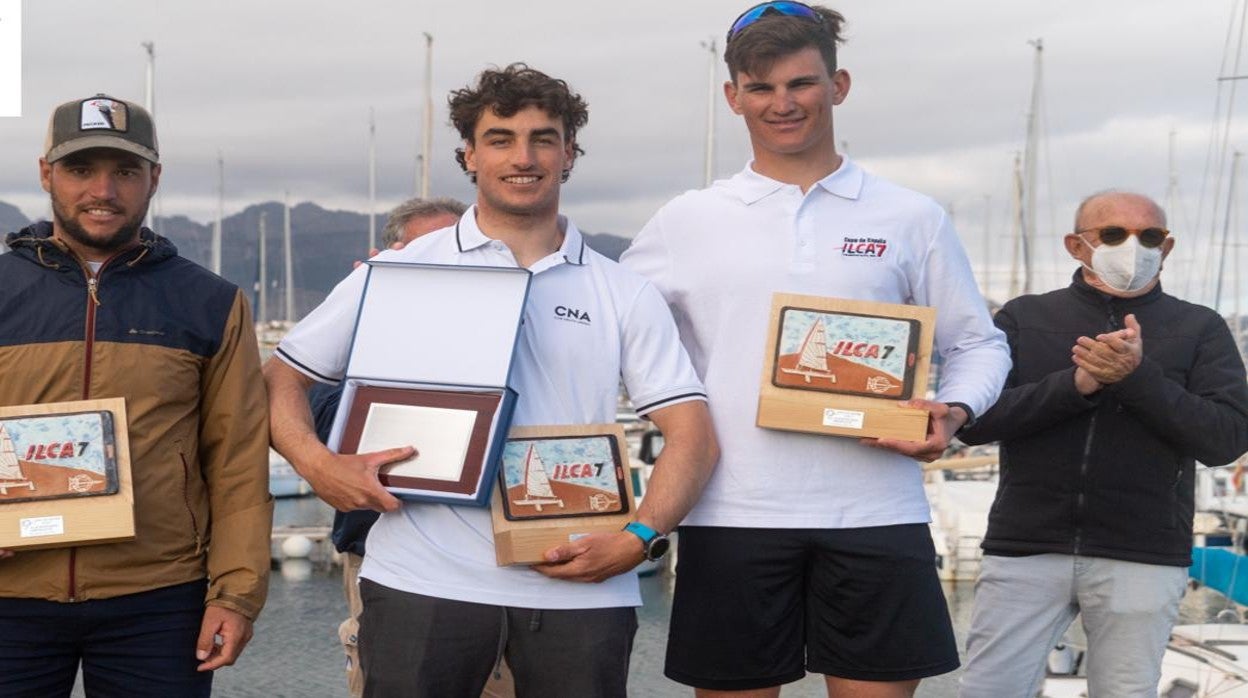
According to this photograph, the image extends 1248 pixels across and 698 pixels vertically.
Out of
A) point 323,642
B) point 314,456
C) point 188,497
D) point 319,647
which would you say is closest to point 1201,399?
point 314,456

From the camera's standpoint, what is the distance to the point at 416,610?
11.8ft

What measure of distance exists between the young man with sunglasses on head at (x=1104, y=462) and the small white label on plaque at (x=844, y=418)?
1000 millimetres

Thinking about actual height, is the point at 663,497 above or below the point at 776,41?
below

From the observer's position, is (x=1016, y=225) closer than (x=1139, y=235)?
No

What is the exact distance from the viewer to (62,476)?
3.51 metres

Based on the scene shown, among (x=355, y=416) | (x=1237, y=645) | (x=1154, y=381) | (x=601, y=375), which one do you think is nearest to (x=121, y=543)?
(x=355, y=416)

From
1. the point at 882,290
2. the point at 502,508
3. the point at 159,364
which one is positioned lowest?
the point at 502,508

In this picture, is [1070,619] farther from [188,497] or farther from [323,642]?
[323,642]

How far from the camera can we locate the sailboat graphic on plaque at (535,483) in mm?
3639

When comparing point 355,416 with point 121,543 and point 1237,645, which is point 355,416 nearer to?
point 121,543

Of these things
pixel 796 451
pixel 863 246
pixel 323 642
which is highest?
pixel 863 246

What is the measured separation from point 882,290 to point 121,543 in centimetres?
223

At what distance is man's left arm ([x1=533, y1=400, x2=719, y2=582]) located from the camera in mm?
3590

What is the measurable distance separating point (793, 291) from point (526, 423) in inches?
35.2
